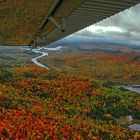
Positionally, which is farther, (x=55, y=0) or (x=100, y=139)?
(x=100, y=139)

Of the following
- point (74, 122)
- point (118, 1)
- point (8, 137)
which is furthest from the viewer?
point (74, 122)

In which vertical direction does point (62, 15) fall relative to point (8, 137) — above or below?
above

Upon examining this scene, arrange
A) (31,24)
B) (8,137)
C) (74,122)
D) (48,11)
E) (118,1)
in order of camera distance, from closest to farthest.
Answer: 1. (118,1)
2. (48,11)
3. (31,24)
4. (8,137)
5. (74,122)

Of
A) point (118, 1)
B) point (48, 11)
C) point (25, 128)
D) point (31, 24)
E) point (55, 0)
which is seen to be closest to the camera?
point (118, 1)

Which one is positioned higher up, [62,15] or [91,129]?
[62,15]

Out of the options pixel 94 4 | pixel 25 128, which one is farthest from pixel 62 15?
pixel 25 128

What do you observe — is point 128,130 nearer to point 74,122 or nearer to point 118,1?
point 74,122

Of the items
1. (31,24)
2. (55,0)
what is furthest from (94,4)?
(31,24)

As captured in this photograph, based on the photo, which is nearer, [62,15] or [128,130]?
[62,15]

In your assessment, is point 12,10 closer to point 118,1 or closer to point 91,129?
point 118,1
